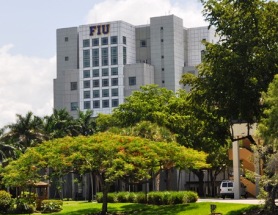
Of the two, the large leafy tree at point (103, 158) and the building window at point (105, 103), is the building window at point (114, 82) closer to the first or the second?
the building window at point (105, 103)

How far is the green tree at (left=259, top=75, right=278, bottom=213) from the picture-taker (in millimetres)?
32469

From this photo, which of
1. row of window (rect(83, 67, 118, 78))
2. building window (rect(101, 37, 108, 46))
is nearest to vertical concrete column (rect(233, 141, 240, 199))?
row of window (rect(83, 67, 118, 78))

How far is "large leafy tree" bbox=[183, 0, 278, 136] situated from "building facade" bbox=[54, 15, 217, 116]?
8942cm

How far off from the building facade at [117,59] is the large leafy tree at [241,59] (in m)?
89.4

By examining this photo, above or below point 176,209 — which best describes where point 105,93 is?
above

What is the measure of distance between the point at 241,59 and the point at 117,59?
96944 millimetres

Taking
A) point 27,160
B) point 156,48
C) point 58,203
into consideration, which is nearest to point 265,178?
point 27,160

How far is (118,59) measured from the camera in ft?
451

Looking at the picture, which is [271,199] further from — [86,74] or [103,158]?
[86,74]

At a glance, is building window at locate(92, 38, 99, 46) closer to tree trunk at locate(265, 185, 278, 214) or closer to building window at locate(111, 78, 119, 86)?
building window at locate(111, 78, 119, 86)

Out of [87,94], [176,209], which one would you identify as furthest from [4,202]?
[87,94]

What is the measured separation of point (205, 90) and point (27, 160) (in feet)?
48.4

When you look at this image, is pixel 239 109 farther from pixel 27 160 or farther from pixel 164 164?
pixel 27 160

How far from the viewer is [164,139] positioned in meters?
60.6
